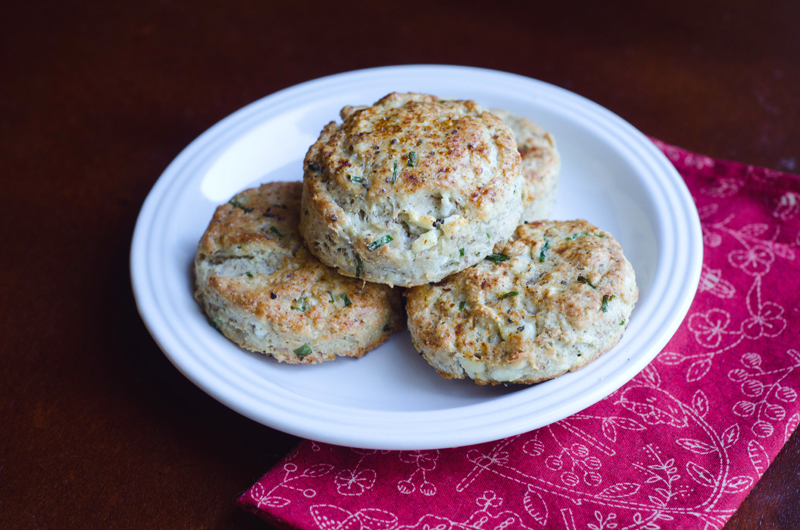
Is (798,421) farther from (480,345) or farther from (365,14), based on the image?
(365,14)

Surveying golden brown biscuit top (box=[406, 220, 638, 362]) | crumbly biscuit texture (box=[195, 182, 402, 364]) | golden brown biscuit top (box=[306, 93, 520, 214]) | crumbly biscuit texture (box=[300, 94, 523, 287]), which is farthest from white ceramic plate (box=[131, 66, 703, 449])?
golden brown biscuit top (box=[306, 93, 520, 214])

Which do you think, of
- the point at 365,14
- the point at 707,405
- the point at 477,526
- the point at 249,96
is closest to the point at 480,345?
the point at 477,526

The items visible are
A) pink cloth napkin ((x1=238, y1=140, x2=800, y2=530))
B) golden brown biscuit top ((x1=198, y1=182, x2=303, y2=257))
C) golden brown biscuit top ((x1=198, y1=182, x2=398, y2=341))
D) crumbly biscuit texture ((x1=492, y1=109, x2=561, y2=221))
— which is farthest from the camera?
crumbly biscuit texture ((x1=492, y1=109, x2=561, y2=221))

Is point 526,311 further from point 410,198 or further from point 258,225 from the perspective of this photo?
point 258,225

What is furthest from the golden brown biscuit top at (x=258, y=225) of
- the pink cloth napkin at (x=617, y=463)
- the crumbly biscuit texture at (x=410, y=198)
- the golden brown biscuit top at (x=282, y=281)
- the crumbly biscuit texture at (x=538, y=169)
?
the crumbly biscuit texture at (x=538, y=169)

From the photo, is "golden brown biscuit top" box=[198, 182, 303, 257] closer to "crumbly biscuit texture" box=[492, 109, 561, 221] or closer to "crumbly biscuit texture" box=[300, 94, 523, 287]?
"crumbly biscuit texture" box=[300, 94, 523, 287]

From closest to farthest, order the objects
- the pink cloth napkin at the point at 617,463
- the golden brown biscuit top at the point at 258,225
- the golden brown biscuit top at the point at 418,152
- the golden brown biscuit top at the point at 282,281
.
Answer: the pink cloth napkin at the point at 617,463 < the golden brown biscuit top at the point at 418,152 < the golden brown biscuit top at the point at 282,281 < the golden brown biscuit top at the point at 258,225

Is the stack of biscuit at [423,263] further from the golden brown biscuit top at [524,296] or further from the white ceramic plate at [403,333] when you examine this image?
the white ceramic plate at [403,333]
